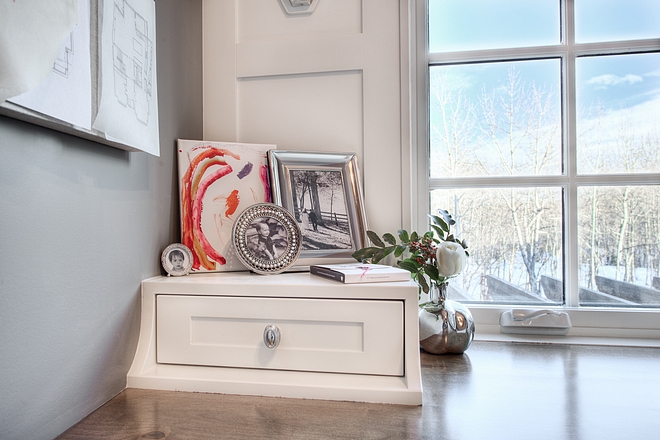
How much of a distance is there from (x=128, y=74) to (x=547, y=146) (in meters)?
1.20

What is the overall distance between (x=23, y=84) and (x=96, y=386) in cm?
56

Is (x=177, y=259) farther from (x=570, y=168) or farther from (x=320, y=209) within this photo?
(x=570, y=168)

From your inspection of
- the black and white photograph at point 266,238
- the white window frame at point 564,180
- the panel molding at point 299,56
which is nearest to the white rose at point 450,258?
the white window frame at point 564,180

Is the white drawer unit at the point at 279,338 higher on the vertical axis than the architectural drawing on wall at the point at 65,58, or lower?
lower

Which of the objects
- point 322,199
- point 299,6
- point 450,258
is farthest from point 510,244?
point 299,6

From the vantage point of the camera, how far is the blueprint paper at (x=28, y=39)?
0.49m

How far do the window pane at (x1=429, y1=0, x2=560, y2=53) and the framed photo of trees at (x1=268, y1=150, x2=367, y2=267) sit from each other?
546 mm

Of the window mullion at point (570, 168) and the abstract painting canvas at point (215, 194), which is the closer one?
the abstract painting canvas at point (215, 194)

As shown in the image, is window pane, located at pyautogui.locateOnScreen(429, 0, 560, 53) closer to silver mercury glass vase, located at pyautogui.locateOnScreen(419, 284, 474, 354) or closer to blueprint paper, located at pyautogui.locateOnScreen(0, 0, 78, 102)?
silver mercury glass vase, located at pyautogui.locateOnScreen(419, 284, 474, 354)

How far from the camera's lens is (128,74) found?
81 cm

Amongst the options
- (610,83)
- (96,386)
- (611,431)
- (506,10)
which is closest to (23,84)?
(96,386)

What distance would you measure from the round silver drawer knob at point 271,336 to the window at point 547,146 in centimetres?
70

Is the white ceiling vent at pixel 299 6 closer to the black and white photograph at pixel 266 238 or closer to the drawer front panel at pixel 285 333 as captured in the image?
the black and white photograph at pixel 266 238

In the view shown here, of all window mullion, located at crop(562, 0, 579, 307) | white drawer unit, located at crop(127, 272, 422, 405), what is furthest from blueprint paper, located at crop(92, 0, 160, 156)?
window mullion, located at crop(562, 0, 579, 307)
